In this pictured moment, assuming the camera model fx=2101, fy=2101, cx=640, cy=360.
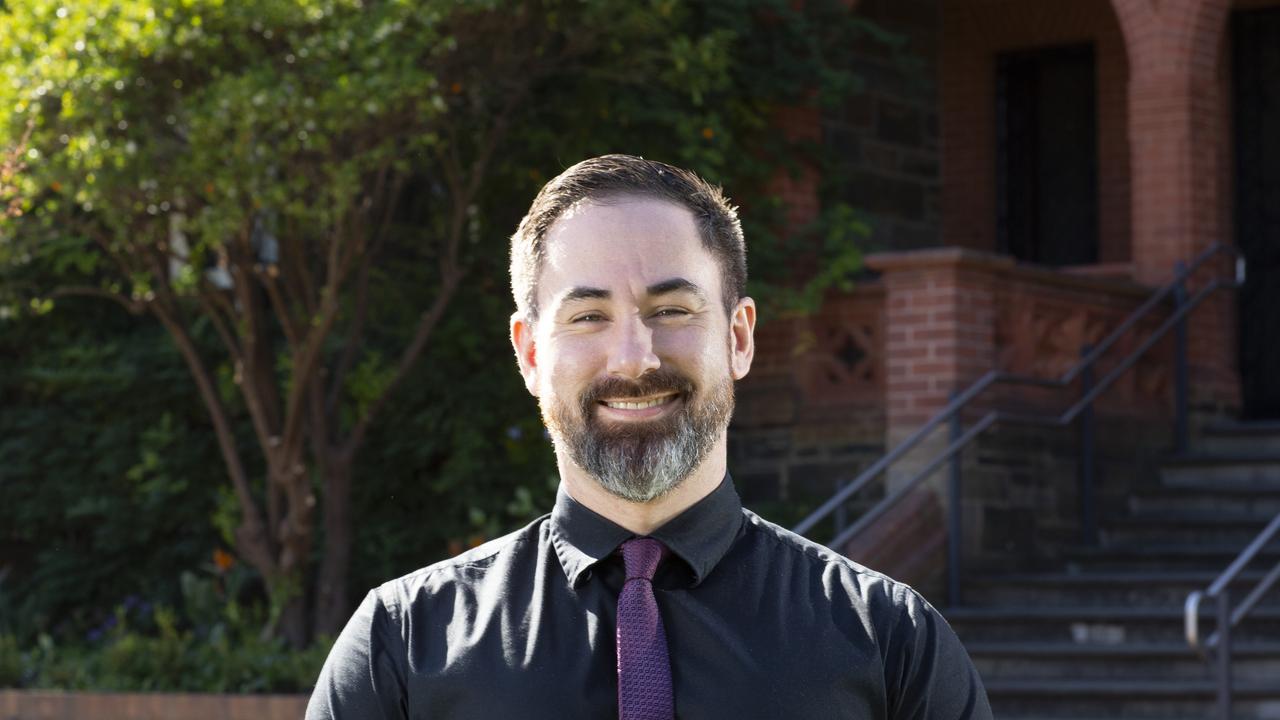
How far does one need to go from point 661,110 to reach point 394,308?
191 centimetres

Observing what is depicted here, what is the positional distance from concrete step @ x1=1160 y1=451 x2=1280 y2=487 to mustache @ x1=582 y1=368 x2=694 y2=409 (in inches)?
338

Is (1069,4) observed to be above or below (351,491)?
above

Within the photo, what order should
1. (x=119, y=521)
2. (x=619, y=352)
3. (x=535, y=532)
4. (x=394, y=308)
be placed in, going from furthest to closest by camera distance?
(x=119, y=521) < (x=394, y=308) < (x=535, y=532) < (x=619, y=352)

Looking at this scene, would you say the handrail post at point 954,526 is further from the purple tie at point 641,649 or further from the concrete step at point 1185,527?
the purple tie at point 641,649

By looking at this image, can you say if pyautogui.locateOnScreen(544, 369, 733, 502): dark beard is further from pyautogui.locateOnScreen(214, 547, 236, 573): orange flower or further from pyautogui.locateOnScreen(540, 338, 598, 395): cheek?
pyautogui.locateOnScreen(214, 547, 236, 573): orange flower

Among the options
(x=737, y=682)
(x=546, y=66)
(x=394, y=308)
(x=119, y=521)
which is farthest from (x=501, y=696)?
(x=119, y=521)

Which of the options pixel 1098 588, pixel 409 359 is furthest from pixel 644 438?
pixel 409 359

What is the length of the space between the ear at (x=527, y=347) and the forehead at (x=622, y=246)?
0.25 feet

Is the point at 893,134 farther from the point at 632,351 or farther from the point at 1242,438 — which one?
the point at 632,351

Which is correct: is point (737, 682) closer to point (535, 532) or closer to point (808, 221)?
point (535, 532)

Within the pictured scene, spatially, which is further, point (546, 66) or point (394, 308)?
point (394, 308)

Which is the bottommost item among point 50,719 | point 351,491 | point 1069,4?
point 50,719

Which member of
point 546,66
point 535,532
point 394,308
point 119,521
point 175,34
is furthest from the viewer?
point 119,521

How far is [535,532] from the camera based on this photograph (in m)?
2.32
